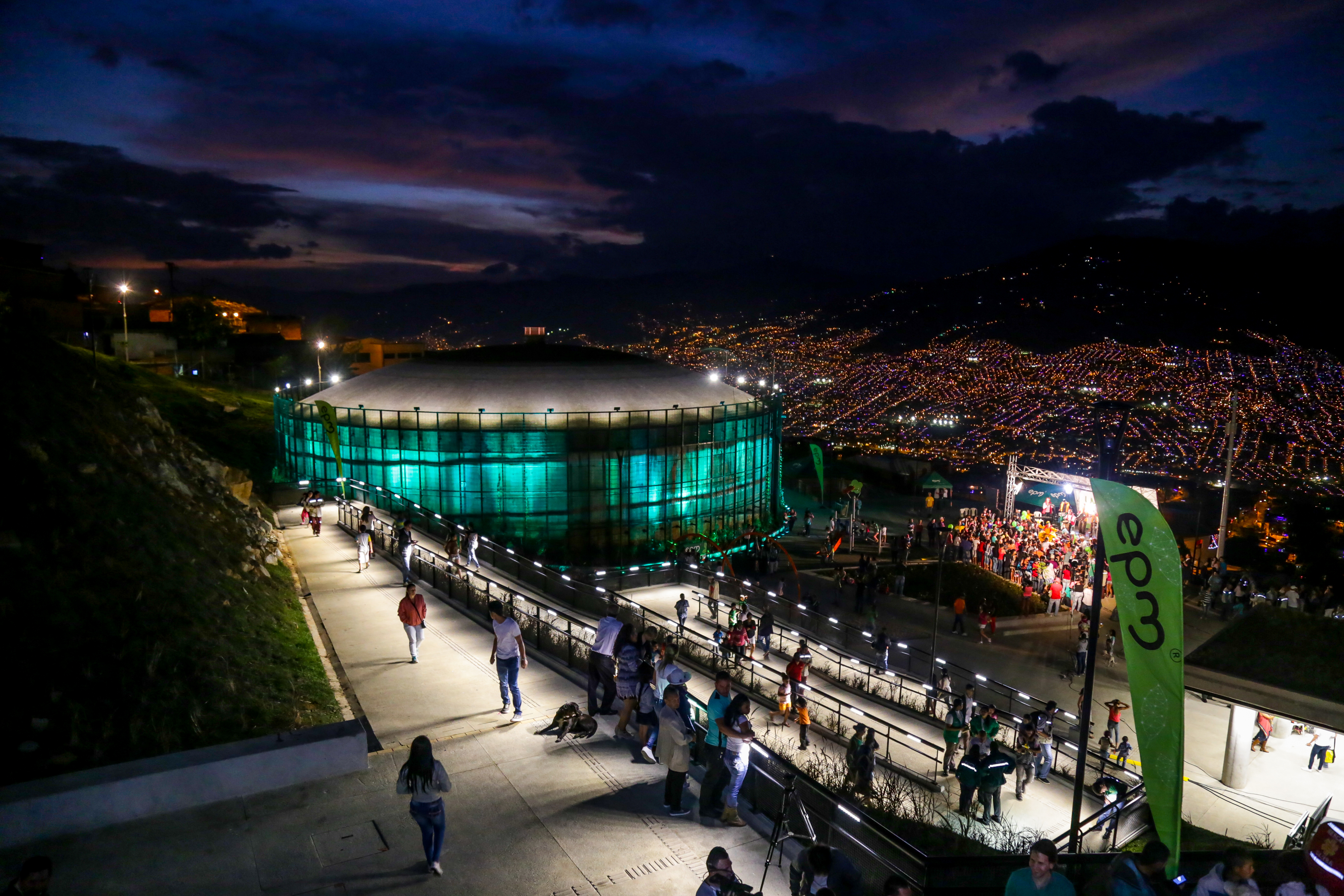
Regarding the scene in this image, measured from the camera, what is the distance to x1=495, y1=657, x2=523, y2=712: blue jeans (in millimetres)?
11164

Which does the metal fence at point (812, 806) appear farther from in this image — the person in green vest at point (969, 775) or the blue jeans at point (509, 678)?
the person in green vest at point (969, 775)

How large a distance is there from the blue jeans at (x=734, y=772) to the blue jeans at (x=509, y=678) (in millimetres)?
3567

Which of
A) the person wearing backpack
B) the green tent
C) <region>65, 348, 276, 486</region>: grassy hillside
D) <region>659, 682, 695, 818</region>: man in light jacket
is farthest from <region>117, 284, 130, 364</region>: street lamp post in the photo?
<region>659, 682, 695, 818</region>: man in light jacket

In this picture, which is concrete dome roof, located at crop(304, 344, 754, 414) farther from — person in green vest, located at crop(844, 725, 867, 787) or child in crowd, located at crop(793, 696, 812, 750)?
person in green vest, located at crop(844, 725, 867, 787)

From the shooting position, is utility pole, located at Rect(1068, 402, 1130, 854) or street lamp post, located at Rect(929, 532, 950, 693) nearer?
utility pole, located at Rect(1068, 402, 1130, 854)

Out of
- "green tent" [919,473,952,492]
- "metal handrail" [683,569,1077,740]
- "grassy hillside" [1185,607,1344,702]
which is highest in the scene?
"grassy hillside" [1185,607,1344,702]

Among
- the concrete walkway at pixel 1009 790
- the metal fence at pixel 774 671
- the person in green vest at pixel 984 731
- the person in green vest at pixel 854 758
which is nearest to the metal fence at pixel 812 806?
the metal fence at pixel 774 671

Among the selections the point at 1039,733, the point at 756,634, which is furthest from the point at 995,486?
the point at 1039,733

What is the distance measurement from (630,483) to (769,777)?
1023 inches

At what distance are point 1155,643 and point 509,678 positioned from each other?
7784 millimetres

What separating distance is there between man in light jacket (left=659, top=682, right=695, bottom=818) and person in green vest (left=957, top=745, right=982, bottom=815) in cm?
603

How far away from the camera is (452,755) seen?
10.4 m

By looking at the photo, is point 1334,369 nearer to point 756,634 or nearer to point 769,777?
point 756,634

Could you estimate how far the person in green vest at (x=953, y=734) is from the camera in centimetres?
1483
